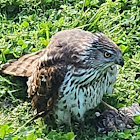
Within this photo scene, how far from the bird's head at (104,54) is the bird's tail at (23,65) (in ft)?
2.83

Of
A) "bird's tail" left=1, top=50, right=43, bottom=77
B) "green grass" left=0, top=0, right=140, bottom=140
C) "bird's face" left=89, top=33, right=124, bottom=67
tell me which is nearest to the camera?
"bird's face" left=89, top=33, right=124, bottom=67

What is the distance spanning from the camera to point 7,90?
6.11m

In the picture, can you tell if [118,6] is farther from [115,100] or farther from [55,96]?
[55,96]

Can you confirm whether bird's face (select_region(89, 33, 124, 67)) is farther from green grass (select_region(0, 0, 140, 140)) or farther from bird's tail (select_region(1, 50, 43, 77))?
bird's tail (select_region(1, 50, 43, 77))

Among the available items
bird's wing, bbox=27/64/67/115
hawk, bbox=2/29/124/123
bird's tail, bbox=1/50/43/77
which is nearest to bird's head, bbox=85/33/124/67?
hawk, bbox=2/29/124/123

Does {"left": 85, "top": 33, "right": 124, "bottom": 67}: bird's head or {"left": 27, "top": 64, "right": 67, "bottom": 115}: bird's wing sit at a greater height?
{"left": 85, "top": 33, "right": 124, "bottom": 67}: bird's head

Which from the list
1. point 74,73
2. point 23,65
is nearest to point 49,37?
point 23,65

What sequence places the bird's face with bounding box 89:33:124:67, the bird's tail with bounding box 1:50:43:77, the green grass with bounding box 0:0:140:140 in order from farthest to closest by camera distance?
the bird's tail with bounding box 1:50:43:77 < the green grass with bounding box 0:0:140:140 < the bird's face with bounding box 89:33:124:67

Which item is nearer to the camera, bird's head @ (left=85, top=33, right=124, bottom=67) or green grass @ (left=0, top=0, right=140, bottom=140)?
bird's head @ (left=85, top=33, right=124, bottom=67)

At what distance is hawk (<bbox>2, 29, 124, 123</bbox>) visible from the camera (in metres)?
5.25

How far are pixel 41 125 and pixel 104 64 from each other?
0.99 m

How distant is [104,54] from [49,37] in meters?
1.48

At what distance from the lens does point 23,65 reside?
19.7 ft

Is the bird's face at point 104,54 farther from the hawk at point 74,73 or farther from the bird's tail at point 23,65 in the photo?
the bird's tail at point 23,65
